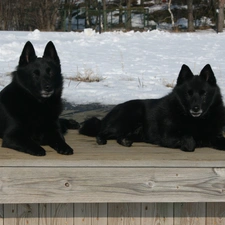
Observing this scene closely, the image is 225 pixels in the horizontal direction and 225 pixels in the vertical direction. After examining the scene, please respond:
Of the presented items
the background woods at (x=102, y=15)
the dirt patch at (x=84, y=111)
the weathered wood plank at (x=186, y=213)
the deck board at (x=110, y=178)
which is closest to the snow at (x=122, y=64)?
the dirt patch at (x=84, y=111)

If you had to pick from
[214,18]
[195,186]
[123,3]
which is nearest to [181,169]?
[195,186]

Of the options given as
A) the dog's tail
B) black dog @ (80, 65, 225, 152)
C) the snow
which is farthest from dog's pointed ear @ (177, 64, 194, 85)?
the snow

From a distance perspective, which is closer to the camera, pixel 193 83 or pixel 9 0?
pixel 193 83

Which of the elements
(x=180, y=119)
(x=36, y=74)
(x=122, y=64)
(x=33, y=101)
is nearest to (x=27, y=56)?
(x=36, y=74)

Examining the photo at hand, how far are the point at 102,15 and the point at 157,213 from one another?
25516mm

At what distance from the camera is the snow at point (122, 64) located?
23.8 ft

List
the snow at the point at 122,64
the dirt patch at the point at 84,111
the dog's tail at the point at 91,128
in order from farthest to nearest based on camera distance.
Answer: the snow at the point at 122,64, the dirt patch at the point at 84,111, the dog's tail at the point at 91,128

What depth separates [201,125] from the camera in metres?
3.32

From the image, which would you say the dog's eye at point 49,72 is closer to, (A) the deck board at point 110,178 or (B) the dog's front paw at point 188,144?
(A) the deck board at point 110,178

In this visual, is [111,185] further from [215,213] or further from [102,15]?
[102,15]

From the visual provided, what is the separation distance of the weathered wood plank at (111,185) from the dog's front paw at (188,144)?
0.29 metres

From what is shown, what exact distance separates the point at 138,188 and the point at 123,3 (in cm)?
3413

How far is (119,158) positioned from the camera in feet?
9.50

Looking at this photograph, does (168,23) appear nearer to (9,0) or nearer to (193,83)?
(9,0)
